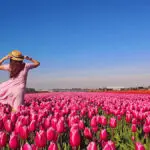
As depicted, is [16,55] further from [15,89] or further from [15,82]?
[15,89]

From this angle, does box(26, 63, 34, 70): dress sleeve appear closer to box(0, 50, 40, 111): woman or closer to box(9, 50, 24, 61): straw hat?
box(0, 50, 40, 111): woman

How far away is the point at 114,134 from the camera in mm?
5996

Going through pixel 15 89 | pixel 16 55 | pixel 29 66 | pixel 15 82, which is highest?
pixel 16 55

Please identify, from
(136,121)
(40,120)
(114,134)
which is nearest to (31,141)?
(40,120)

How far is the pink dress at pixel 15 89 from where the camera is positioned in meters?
9.55

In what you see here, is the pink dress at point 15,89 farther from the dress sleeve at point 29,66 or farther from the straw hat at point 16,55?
the straw hat at point 16,55

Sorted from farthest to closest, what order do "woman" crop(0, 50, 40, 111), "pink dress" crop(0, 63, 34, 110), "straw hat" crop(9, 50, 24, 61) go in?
"pink dress" crop(0, 63, 34, 110) → "woman" crop(0, 50, 40, 111) → "straw hat" crop(9, 50, 24, 61)

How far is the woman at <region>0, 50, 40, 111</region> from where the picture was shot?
9.42 meters

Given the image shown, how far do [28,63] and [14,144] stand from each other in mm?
5787

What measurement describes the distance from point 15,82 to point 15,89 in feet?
0.67

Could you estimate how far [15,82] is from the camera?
31.7ft

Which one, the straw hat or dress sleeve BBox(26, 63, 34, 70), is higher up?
the straw hat

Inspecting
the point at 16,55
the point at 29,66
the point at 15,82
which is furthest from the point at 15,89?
the point at 16,55

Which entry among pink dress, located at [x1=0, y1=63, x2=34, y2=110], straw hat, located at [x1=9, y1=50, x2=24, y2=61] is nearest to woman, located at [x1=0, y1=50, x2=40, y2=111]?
pink dress, located at [x1=0, y1=63, x2=34, y2=110]
